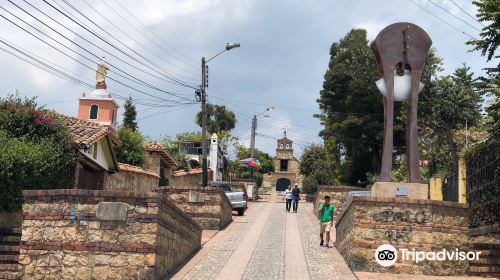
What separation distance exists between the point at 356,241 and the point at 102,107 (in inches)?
1685

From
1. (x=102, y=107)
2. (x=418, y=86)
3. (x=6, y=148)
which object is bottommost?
(x=6, y=148)

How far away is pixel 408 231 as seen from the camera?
12.0 meters

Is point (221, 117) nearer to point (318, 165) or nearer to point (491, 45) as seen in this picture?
point (318, 165)

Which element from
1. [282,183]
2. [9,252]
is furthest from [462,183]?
[282,183]

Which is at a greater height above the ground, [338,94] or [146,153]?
[338,94]

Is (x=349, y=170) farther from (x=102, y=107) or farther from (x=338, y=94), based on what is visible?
(x=102, y=107)

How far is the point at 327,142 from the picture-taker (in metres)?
54.7

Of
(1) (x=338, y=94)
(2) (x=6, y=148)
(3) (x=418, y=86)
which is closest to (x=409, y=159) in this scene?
(3) (x=418, y=86)

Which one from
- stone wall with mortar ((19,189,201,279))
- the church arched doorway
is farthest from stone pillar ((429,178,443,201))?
the church arched doorway

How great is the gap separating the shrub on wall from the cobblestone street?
4.80 metres

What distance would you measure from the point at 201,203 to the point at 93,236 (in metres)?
10.3

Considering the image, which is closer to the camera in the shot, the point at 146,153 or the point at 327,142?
the point at 146,153

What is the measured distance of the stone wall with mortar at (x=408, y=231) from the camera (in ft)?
39.2

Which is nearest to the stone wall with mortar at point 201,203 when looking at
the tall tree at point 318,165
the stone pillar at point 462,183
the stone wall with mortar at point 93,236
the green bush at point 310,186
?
the stone pillar at point 462,183
